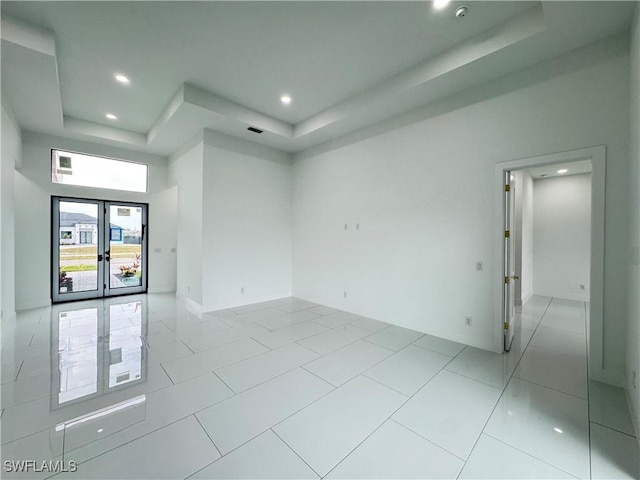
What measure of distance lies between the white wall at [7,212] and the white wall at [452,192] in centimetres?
500

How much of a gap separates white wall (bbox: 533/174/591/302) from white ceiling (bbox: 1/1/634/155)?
487 centimetres

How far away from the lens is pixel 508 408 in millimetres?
2240

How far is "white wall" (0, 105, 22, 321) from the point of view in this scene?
3.78 m

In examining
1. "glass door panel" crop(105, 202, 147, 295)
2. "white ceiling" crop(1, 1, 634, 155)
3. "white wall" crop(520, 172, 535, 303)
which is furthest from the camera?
"glass door panel" crop(105, 202, 147, 295)

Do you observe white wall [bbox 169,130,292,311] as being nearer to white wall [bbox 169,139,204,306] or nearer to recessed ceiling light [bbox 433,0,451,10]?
white wall [bbox 169,139,204,306]

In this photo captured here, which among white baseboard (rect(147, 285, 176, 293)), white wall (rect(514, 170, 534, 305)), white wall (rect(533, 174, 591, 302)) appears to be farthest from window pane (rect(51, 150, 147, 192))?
white wall (rect(533, 174, 591, 302))

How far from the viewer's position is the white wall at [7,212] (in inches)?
149

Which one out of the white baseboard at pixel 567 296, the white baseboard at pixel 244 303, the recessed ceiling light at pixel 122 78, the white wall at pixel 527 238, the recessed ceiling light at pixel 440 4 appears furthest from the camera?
the white baseboard at pixel 567 296

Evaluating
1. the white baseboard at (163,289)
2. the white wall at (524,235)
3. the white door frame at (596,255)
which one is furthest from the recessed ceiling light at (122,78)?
the white wall at (524,235)

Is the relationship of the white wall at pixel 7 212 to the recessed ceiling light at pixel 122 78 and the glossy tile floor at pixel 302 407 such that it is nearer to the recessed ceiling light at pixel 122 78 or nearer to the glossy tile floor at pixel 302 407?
the glossy tile floor at pixel 302 407

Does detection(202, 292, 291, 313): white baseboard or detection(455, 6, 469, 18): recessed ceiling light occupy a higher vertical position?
detection(455, 6, 469, 18): recessed ceiling light

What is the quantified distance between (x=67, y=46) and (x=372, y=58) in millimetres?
3765

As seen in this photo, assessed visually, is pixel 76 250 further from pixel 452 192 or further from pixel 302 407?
pixel 452 192

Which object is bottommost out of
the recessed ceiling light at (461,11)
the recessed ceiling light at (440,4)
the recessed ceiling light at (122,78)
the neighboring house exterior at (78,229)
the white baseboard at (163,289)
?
the white baseboard at (163,289)
